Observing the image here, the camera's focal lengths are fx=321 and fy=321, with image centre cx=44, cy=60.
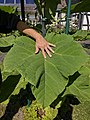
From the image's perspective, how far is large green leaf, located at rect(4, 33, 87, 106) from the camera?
6.07 ft

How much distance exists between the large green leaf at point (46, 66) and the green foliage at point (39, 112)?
37.0 inches

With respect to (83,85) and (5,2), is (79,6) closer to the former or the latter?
(83,85)

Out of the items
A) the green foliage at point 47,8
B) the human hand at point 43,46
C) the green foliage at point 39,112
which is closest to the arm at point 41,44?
the human hand at point 43,46

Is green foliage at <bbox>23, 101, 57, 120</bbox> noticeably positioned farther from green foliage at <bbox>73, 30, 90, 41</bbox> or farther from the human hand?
the human hand

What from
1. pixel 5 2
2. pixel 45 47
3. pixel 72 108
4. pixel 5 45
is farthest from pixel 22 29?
pixel 5 2

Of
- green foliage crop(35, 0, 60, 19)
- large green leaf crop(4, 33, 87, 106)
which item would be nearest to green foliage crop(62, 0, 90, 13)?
green foliage crop(35, 0, 60, 19)

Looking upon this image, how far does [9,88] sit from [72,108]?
1.65 meters

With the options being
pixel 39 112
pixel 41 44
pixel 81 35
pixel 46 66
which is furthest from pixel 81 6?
pixel 39 112

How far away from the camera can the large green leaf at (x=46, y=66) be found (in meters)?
1.85

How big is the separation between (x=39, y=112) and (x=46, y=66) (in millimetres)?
1219

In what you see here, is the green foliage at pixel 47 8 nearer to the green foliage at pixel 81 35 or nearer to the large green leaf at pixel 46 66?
the green foliage at pixel 81 35

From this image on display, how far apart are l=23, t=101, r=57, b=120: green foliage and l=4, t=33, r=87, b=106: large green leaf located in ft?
3.08

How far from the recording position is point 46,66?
6.20 feet

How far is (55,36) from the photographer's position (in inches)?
86.4
